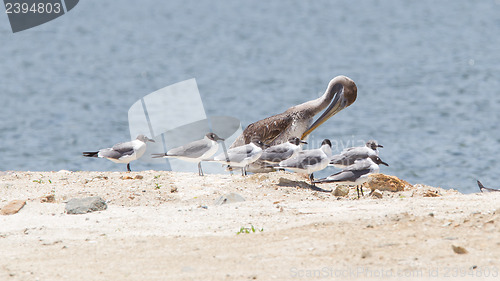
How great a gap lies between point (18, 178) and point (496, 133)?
1669cm

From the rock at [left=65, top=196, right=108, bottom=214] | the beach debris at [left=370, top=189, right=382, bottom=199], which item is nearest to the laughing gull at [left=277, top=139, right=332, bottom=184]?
the beach debris at [left=370, top=189, right=382, bottom=199]

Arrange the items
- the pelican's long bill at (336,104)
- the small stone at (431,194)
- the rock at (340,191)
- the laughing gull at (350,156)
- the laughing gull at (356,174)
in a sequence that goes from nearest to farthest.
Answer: the small stone at (431,194) < the laughing gull at (356,174) < the rock at (340,191) < the laughing gull at (350,156) < the pelican's long bill at (336,104)

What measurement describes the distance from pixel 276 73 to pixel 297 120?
29925 millimetres

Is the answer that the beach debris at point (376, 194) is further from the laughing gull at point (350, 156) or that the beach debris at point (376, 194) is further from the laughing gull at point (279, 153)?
the laughing gull at point (279, 153)

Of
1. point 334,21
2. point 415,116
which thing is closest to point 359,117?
point 415,116

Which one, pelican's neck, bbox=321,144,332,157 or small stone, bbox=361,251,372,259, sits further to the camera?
pelican's neck, bbox=321,144,332,157

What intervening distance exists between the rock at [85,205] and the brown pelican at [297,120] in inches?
184

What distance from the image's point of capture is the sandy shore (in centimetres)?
764

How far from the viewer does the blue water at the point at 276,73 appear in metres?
25.2

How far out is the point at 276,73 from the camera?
4466 centimetres

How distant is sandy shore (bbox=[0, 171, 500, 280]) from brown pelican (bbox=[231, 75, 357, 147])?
3166 millimetres

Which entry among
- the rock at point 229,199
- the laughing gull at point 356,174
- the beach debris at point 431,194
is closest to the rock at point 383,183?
the laughing gull at point 356,174

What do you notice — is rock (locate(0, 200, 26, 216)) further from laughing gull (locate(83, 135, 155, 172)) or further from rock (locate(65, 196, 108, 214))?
laughing gull (locate(83, 135, 155, 172))

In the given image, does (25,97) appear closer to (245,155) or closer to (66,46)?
(66,46)
